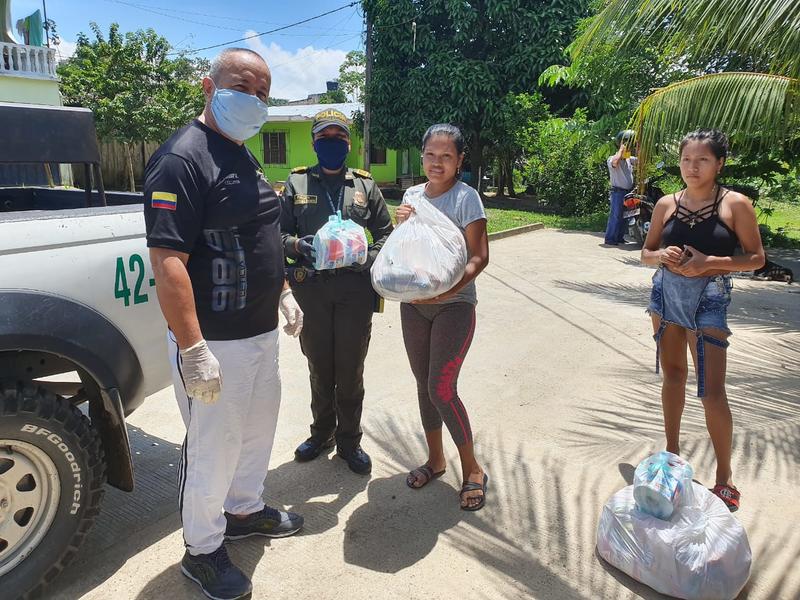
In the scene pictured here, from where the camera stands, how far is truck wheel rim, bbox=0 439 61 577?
2.25 meters

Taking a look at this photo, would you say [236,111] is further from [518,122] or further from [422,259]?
[518,122]

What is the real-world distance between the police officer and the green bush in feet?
39.2

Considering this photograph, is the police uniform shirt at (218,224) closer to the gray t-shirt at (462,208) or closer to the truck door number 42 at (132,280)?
the truck door number 42 at (132,280)

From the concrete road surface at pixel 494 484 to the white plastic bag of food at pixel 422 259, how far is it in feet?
3.77

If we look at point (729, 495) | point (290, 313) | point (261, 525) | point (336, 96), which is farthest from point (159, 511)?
point (336, 96)

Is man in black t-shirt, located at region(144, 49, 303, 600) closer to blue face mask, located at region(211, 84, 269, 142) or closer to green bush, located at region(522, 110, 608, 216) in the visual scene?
blue face mask, located at region(211, 84, 269, 142)

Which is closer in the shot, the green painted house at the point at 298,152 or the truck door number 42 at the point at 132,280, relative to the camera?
the truck door number 42 at the point at 132,280

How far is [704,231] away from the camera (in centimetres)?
305

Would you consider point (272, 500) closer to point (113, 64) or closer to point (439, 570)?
point (439, 570)

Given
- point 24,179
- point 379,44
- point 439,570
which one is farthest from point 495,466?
point 379,44

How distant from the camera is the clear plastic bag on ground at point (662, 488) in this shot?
2553 mm

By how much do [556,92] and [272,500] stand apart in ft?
57.6

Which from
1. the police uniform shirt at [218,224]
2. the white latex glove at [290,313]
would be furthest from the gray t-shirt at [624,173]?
the police uniform shirt at [218,224]

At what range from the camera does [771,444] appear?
367 cm
